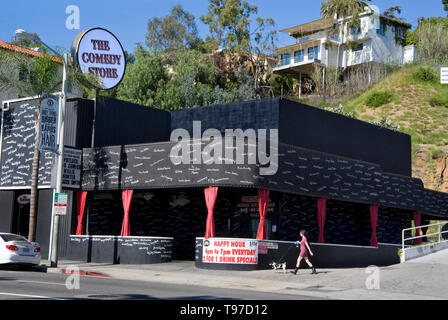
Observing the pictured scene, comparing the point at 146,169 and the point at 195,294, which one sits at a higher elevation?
the point at 146,169

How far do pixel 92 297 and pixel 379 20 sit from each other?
68.6 metres

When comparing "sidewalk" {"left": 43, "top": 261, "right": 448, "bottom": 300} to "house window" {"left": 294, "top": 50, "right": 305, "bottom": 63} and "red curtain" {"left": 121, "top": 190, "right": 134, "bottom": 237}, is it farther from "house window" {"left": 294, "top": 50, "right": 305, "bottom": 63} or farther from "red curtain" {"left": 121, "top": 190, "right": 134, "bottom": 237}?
"house window" {"left": 294, "top": 50, "right": 305, "bottom": 63}

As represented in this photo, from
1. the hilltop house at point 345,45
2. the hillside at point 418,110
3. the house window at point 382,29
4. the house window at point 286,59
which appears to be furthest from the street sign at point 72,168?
Result: the house window at point 382,29

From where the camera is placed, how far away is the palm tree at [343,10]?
234ft

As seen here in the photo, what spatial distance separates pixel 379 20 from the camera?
2945 inches

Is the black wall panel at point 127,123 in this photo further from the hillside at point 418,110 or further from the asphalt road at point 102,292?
the hillside at point 418,110

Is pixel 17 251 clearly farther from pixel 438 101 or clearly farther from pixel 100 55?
pixel 438 101

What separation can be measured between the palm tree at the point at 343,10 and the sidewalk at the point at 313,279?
52265 millimetres

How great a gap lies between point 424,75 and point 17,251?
2387 inches

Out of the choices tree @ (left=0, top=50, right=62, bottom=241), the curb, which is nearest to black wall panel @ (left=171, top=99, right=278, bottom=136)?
tree @ (left=0, top=50, right=62, bottom=241)

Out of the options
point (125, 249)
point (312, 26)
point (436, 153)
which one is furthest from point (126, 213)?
point (312, 26)

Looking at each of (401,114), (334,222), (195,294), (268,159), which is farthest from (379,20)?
(195,294)

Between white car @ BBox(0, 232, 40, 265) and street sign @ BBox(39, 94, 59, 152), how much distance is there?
4.53 metres
